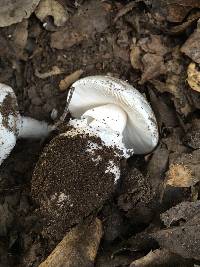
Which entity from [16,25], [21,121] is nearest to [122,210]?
[21,121]

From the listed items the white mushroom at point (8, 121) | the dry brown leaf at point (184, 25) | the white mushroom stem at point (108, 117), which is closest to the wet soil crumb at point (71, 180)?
the white mushroom stem at point (108, 117)

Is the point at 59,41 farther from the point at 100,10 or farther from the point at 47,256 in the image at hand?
the point at 47,256

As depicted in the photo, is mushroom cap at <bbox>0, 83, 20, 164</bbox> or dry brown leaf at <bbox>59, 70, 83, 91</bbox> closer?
mushroom cap at <bbox>0, 83, 20, 164</bbox>

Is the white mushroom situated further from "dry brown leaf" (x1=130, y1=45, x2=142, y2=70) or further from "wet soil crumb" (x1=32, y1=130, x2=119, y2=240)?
"dry brown leaf" (x1=130, y1=45, x2=142, y2=70)

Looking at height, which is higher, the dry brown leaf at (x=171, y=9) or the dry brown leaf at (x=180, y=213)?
the dry brown leaf at (x=171, y=9)

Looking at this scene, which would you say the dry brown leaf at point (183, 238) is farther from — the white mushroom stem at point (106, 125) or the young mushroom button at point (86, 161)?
the white mushroom stem at point (106, 125)

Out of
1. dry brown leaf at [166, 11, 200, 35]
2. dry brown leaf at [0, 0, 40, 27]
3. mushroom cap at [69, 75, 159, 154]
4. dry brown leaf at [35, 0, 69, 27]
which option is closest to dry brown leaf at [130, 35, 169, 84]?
dry brown leaf at [166, 11, 200, 35]
